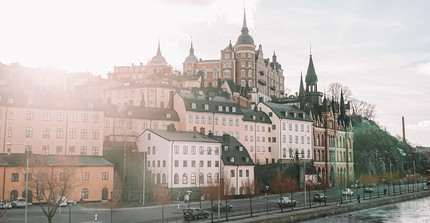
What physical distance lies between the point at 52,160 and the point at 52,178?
22452mm

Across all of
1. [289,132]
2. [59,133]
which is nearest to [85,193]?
[59,133]

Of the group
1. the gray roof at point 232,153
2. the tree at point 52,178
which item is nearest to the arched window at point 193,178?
the gray roof at point 232,153

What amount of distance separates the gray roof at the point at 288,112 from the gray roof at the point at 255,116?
2.44 meters

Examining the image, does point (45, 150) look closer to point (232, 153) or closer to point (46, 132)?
point (46, 132)

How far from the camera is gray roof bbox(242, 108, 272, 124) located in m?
100

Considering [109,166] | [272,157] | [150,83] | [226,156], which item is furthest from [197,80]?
[109,166]

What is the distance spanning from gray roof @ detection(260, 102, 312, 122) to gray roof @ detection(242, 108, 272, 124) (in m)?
2.44

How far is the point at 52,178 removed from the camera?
4716 centimetres

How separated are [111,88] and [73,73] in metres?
53.4

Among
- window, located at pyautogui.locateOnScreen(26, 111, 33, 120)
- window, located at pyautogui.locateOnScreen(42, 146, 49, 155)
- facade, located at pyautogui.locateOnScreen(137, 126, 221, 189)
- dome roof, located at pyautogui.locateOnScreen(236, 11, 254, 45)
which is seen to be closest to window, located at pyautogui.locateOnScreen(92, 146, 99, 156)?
facade, located at pyautogui.locateOnScreen(137, 126, 221, 189)

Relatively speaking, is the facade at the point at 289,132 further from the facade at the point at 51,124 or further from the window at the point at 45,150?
the window at the point at 45,150

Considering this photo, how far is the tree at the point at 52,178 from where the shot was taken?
4823 centimetres

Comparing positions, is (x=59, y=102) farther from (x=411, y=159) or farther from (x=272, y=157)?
(x=411, y=159)

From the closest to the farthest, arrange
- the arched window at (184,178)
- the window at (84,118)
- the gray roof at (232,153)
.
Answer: the arched window at (184,178) < the window at (84,118) < the gray roof at (232,153)
